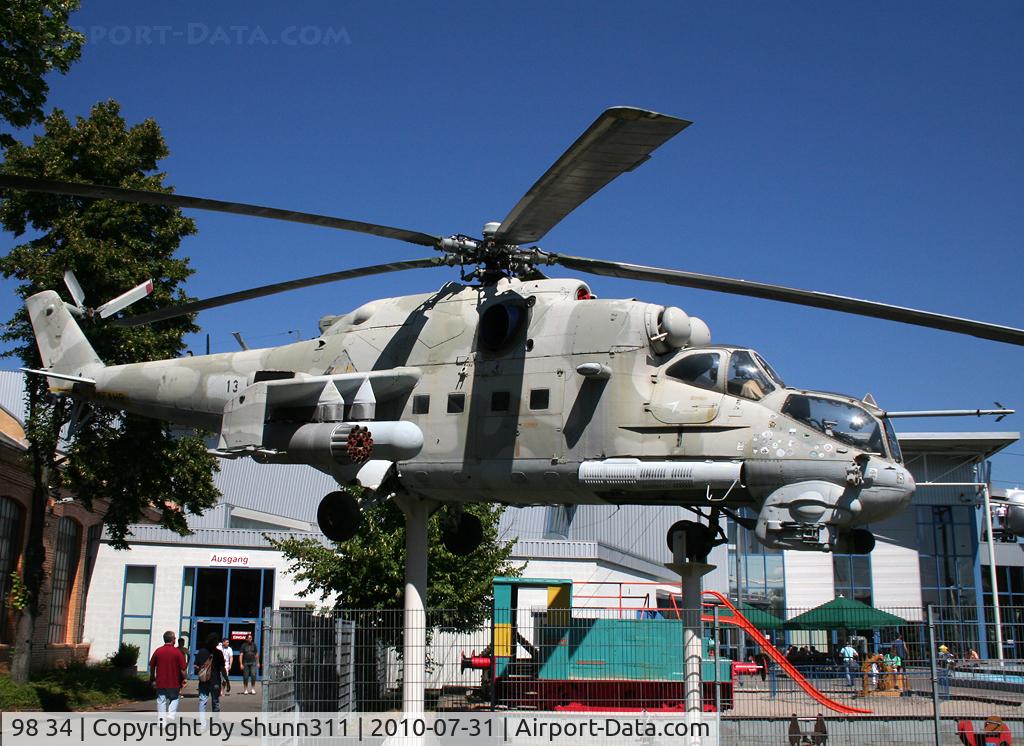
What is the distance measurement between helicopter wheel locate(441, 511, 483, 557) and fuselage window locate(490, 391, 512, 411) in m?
3.12

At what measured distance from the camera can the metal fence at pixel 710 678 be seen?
12.3 metres

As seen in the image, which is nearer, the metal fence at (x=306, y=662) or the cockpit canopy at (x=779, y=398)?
the cockpit canopy at (x=779, y=398)

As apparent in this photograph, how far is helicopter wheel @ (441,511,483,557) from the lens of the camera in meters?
15.3

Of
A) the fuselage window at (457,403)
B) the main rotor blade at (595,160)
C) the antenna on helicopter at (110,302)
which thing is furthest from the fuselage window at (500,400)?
the antenna on helicopter at (110,302)

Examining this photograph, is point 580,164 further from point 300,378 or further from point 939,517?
point 939,517

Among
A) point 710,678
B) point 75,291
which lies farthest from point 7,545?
point 710,678

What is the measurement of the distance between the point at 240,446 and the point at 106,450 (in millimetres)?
11110

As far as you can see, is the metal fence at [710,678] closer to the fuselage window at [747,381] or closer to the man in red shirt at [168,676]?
the fuselage window at [747,381]

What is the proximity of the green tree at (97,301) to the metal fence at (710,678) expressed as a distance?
10005 mm

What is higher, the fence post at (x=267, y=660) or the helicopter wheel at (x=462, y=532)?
the helicopter wheel at (x=462, y=532)

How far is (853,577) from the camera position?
4653 cm

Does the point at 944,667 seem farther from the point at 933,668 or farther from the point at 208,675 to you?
the point at 208,675

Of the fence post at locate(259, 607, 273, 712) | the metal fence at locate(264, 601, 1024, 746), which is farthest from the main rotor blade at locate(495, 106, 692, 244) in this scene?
the fence post at locate(259, 607, 273, 712)

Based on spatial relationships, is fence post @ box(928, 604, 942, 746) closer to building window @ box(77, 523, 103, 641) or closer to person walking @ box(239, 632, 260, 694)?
person walking @ box(239, 632, 260, 694)
